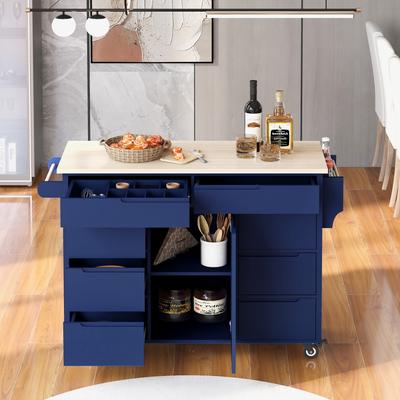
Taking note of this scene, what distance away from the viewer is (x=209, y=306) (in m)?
4.40

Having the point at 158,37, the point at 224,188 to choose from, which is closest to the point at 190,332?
the point at 224,188

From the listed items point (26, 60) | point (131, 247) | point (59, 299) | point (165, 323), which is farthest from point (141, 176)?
point (26, 60)

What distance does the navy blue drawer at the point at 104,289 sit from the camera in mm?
4152

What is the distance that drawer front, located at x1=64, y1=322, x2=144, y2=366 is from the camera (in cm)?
415

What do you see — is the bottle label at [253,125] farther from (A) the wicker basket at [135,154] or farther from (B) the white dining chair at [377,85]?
(B) the white dining chair at [377,85]

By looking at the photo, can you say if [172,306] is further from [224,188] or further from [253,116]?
[253,116]

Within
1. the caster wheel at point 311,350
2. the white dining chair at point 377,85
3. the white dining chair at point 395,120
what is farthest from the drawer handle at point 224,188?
the white dining chair at point 377,85

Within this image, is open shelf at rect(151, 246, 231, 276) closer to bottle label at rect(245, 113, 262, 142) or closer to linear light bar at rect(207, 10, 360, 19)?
bottle label at rect(245, 113, 262, 142)

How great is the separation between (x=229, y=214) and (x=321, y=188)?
0.36 m

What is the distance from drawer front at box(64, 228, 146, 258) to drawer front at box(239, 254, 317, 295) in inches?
16.4

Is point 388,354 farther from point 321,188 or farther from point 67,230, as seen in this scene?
point 67,230

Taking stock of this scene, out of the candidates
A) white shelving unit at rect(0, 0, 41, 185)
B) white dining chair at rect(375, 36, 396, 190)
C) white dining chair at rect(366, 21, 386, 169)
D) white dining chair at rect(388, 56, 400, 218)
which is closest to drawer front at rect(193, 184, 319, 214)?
white dining chair at rect(388, 56, 400, 218)

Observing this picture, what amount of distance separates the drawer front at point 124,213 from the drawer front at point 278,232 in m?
0.39

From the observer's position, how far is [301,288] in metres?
4.36
